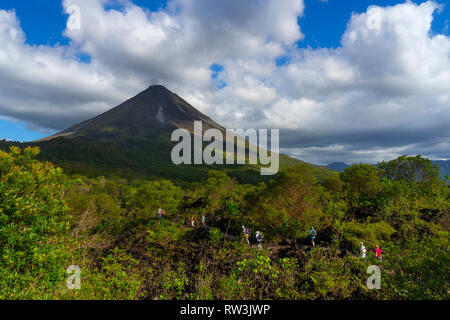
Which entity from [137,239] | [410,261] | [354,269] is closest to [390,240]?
[354,269]

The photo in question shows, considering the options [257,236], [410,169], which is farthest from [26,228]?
[410,169]

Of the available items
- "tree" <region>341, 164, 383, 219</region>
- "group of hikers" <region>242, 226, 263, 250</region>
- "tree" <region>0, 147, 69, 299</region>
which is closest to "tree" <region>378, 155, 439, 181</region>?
"tree" <region>341, 164, 383, 219</region>

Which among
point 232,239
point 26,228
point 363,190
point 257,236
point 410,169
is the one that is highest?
point 410,169

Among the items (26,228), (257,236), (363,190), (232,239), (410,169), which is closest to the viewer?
(26,228)

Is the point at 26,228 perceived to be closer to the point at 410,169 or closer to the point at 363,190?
the point at 363,190

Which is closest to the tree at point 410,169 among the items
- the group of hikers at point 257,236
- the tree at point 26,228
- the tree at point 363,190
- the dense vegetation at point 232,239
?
the dense vegetation at point 232,239

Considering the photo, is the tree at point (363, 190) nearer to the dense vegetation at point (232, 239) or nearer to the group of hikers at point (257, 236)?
the dense vegetation at point (232, 239)

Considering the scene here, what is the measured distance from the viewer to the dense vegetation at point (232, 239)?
9938 mm

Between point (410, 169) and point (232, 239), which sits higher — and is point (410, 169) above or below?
above

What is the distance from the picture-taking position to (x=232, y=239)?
23.0 m

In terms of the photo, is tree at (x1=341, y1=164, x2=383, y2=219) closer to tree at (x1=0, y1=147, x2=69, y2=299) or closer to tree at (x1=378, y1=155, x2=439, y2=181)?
tree at (x1=378, y1=155, x2=439, y2=181)

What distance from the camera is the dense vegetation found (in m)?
9.94
